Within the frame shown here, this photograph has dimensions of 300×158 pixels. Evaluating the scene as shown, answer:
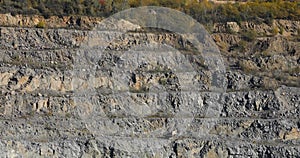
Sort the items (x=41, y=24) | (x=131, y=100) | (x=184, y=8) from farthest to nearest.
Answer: (x=184, y=8) < (x=41, y=24) < (x=131, y=100)

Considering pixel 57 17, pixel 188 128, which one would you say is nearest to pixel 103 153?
pixel 188 128

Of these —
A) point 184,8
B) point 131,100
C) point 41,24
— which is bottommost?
point 131,100

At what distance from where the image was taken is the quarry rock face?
123 ft

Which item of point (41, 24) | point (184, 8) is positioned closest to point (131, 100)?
point (41, 24)

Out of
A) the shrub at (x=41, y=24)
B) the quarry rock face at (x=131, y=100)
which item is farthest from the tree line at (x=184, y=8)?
the quarry rock face at (x=131, y=100)

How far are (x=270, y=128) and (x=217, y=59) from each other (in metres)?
7.62

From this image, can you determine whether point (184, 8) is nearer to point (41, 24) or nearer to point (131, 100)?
point (41, 24)

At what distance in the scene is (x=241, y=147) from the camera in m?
38.4

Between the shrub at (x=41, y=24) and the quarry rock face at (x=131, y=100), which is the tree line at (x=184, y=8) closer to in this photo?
the shrub at (x=41, y=24)

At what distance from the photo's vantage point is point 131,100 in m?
40.9

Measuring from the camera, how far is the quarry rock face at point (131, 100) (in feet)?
123

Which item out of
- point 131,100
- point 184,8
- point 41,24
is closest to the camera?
point 131,100

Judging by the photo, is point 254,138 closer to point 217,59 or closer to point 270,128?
point 270,128

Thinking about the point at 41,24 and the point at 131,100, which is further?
the point at 41,24
